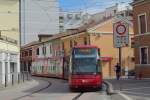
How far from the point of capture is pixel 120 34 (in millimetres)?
27688

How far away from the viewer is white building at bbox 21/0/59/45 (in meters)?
109

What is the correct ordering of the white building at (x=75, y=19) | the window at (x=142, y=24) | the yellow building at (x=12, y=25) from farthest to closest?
the white building at (x=75, y=19) → the yellow building at (x=12, y=25) → the window at (x=142, y=24)

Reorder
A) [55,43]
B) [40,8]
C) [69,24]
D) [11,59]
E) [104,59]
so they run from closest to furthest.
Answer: [11,59], [104,59], [55,43], [40,8], [69,24]

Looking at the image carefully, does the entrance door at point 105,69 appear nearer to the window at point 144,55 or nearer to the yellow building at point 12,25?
the yellow building at point 12,25

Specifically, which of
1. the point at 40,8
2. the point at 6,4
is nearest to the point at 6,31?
the point at 6,4

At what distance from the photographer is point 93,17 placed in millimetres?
112938

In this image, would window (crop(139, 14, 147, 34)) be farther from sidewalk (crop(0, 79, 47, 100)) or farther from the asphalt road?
the asphalt road

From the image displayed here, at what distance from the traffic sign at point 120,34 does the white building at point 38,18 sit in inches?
3147

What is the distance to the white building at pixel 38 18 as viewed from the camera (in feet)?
358

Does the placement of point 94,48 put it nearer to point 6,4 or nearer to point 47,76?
point 6,4

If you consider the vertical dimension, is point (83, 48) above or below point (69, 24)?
below

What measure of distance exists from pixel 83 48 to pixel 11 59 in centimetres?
1999

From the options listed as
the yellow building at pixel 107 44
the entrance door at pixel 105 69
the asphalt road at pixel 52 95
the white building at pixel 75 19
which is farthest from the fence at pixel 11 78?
the white building at pixel 75 19

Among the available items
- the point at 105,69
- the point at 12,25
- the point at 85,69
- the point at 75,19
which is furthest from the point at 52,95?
the point at 75,19
